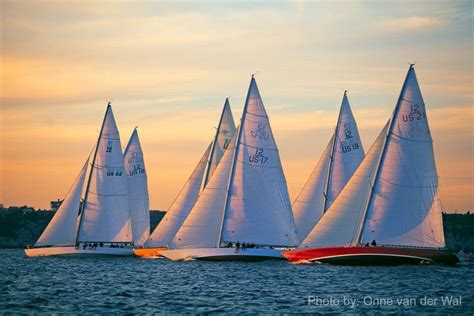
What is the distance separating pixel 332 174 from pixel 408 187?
53.5ft

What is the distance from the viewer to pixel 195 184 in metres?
87.6

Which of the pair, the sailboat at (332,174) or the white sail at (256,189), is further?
the sailboat at (332,174)

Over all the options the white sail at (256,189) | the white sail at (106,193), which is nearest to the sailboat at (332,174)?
the white sail at (256,189)

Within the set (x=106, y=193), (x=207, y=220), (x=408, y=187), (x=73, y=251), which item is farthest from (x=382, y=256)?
(x=73, y=251)

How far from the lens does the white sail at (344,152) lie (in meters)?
81.2

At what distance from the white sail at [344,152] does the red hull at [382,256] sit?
1385cm

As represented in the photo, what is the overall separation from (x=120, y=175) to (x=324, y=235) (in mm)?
26374

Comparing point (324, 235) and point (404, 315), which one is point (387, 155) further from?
point (404, 315)

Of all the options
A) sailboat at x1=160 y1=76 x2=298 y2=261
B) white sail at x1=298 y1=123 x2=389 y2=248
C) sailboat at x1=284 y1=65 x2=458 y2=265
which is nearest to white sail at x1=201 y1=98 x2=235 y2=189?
sailboat at x1=160 y1=76 x2=298 y2=261

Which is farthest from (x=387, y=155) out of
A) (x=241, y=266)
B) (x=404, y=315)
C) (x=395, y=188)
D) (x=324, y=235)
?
(x=404, y=315)

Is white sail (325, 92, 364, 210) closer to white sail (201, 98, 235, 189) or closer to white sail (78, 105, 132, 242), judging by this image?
white sail (201, 98, 235, 189)

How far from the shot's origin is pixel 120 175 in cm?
8731

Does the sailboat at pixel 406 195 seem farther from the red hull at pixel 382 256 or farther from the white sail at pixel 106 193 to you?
the white sail at pixel 106 193

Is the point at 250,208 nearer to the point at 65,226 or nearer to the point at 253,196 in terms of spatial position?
the point at 253,196
